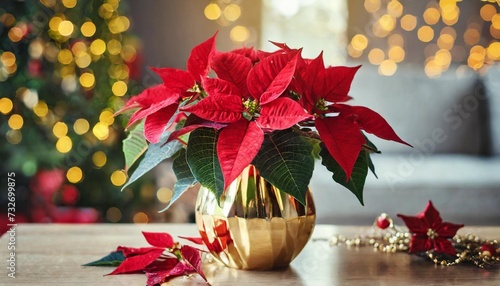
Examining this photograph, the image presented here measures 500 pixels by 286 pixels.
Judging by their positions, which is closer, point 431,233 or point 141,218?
point 431,233

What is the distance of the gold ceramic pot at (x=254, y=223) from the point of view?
744mm

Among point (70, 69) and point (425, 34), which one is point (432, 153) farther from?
point (70, 69)

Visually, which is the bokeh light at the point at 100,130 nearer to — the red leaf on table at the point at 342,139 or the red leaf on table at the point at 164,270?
the red leaf on table at the point at 164,270

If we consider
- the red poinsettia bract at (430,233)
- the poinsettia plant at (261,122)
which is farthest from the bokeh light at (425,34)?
the poinsettia plant at (261,122)

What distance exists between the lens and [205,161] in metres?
0.68

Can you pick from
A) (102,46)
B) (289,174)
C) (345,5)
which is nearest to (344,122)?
(289,174)

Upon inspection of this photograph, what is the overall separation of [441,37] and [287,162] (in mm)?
2992

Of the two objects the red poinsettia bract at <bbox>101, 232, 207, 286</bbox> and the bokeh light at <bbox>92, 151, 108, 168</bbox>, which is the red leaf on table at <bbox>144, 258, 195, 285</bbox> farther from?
the bokeh light at <bbox>92, 151, 108, 168</bbox>

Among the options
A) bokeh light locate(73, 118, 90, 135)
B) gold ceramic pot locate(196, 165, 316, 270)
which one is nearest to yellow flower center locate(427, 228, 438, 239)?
gold ceramic pot locate(196, 165, 316, 270)

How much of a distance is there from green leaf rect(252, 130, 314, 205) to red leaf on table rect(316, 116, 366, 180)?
0.03 m

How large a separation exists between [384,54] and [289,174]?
2.87m

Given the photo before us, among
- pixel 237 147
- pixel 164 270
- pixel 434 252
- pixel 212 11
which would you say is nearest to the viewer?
pixel 237 147

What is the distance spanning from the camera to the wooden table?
29.2 inches

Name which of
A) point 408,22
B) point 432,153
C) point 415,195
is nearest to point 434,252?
point 415,195
